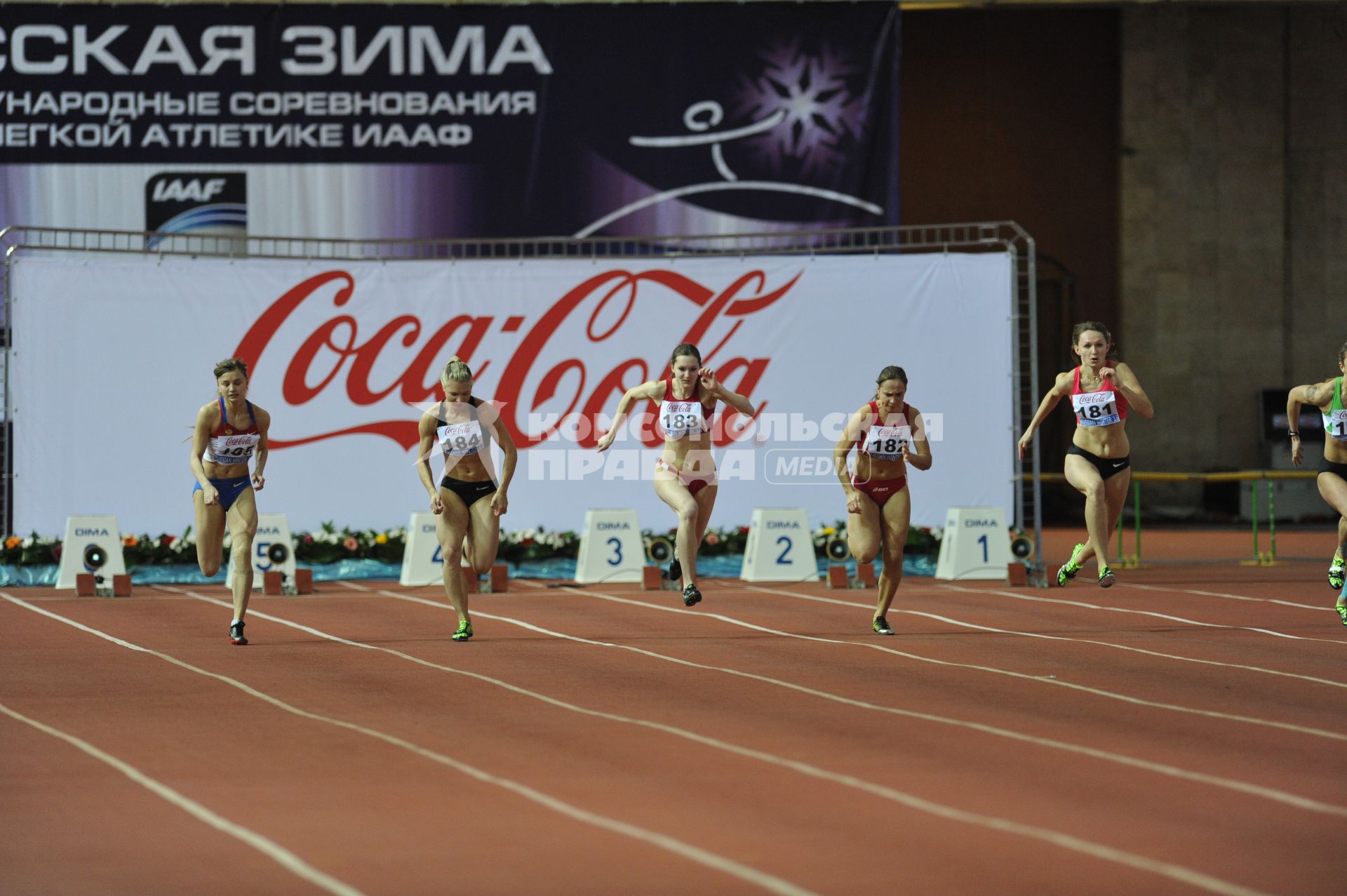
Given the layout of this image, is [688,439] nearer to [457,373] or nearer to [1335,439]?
[457,373]

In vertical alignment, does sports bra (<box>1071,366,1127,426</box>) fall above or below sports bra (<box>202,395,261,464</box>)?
above

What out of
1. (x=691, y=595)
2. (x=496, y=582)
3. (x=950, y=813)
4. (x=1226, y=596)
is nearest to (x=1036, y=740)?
(x=950, y=813)

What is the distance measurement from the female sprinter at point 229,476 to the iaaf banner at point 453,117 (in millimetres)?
10155

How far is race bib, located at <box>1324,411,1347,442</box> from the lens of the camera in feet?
40.5

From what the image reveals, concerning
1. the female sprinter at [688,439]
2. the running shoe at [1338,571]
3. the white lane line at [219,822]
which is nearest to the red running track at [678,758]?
the white lane line at [219,822]

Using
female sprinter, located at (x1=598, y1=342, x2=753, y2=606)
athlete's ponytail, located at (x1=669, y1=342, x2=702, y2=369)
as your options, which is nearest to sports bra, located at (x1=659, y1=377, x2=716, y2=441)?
female sprinter, located at (x1=598, y1=342, x2=753, y2=606)

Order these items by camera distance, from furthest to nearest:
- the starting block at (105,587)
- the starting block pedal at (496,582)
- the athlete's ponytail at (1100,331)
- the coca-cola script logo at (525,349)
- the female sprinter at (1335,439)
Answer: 1. the coca-cola script logo at (525,349)
2. the starting block pedal at (496,582)
3. the starting block at (105,587)
4. the female sprinter at (1335,439)
5. the athlete's ponytail at (1100,331)

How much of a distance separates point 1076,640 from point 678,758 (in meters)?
5.52

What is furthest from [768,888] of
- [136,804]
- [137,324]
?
[137,324]

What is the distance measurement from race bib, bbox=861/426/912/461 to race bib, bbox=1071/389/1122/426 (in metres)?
1.38

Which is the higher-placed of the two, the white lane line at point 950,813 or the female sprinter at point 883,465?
the female sprinter at point 883,465

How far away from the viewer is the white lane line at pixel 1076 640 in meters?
9.98

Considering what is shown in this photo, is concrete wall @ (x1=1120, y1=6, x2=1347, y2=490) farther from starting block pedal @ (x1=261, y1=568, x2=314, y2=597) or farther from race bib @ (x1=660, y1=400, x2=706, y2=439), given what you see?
race bib @ (x1=660, y1=400, x2=706, y2=439)

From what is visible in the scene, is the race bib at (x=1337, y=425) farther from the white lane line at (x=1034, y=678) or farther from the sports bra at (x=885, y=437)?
the white lane line at (x=1034, y=678)
